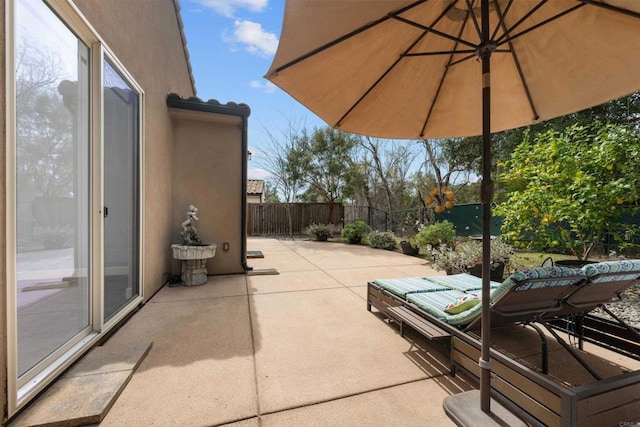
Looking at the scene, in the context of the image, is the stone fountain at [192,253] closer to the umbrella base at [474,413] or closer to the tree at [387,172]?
the umbrella base at [474,413]

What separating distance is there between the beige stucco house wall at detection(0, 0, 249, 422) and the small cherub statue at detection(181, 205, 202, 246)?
11.8 inches

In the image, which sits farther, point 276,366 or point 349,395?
point 276,366

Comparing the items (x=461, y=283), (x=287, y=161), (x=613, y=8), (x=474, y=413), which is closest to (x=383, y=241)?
(x=461, y=283)

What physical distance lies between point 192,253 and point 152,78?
2792 mm

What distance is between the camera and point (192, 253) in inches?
181

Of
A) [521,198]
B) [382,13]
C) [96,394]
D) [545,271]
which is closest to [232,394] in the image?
[96,394]

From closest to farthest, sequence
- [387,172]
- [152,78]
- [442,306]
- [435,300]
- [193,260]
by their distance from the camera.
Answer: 1. [442,306]
2. [435,300]
3. [152,78]
4. [193,260]
5. [387,172]

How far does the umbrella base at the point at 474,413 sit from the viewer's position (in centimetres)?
161

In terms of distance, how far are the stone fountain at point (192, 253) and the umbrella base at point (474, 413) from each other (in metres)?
4.07

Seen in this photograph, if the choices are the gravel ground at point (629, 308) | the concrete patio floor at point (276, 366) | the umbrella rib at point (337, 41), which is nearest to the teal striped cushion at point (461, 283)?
the concrete patio floor at point (276, 366)

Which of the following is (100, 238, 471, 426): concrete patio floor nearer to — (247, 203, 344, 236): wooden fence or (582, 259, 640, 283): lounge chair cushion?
(582, 259, 640, 283): lounge chair cushion

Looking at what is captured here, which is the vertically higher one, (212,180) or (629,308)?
(212,180)

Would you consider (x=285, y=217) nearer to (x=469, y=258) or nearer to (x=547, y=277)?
(x=469, y=258)

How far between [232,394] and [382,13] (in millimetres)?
2712
